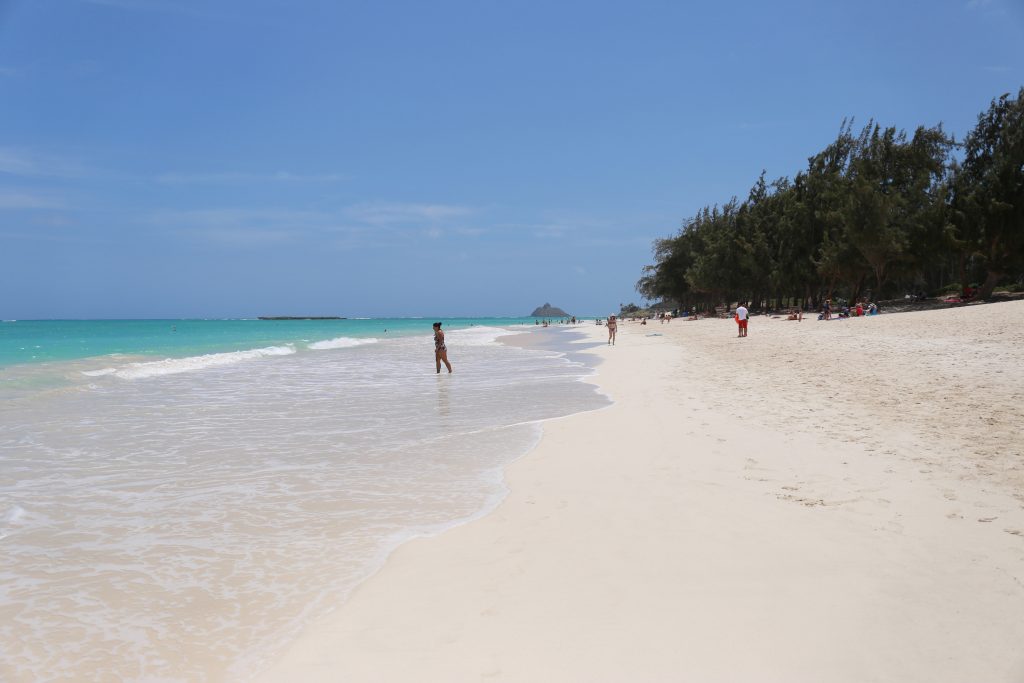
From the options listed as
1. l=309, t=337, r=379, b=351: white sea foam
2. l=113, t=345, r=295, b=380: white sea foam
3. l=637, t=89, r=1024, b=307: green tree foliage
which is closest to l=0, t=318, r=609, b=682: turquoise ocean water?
l=113, t=345, r=295, b=380: white sea foam

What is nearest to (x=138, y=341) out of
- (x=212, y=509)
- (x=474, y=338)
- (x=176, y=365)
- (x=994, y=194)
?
(x=474, y=338)

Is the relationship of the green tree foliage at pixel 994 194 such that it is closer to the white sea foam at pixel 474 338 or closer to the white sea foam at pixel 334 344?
the white sea foam at pixel 474 338

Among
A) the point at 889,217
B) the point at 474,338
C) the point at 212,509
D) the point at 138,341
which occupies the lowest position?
the point at 212,509

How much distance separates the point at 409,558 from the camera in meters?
4.99

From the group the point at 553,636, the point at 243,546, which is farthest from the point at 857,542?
the point at 243,546

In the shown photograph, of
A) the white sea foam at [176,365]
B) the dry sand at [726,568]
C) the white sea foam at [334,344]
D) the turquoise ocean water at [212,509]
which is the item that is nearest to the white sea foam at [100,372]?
the white sea foam at [176,365]

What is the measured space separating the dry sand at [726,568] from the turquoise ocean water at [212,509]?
0.56m

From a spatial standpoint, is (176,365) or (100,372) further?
(176,365)

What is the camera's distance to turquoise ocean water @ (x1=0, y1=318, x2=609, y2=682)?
387 centimetres

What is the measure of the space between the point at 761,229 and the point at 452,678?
70.4 meters

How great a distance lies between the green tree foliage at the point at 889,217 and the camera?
3959 centimetres

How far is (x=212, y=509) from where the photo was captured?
641cm

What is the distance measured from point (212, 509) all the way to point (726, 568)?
17.4 feet

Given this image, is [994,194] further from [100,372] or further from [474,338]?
[100,372]
